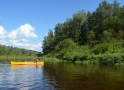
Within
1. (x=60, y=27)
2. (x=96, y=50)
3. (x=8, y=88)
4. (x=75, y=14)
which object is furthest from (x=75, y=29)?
(x=8, y=88)

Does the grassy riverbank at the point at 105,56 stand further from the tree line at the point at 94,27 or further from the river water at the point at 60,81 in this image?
the river water at the point at 60,81

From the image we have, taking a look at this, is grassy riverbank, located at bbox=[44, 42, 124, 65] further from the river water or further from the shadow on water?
the river water

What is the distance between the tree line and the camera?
94.6 metres

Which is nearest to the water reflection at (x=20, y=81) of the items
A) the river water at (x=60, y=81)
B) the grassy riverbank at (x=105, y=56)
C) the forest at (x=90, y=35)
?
the river water at (x=60, y=81)

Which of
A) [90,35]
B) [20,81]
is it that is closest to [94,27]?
[90,35]

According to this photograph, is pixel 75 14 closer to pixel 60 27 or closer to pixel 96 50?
pixel 60 27

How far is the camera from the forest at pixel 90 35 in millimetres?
73637

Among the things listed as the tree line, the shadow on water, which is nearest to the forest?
the tree line

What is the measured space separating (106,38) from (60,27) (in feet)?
179

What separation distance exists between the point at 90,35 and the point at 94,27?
10.1 meters

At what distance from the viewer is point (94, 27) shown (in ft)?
363

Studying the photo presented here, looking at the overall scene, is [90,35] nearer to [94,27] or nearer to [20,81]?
[94,27]

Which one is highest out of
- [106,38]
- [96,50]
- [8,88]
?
[106,38]

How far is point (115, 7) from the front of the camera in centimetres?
11188
